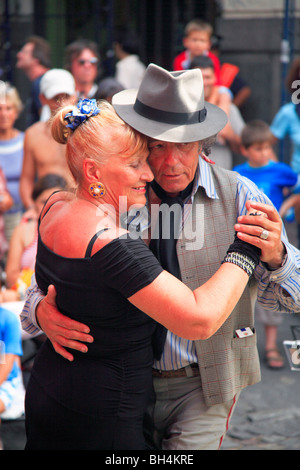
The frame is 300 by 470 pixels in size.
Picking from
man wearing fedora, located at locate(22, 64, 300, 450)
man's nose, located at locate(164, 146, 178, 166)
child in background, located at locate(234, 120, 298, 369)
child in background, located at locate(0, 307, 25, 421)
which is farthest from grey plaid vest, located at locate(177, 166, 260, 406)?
child in background, located at locate(234, 120, 298, 369)

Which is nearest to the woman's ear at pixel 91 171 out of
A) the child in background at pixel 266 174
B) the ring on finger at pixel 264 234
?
the ring on finger at pixel 264 234

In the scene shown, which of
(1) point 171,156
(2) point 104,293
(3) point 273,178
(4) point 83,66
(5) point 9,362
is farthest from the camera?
(4) point 83,66

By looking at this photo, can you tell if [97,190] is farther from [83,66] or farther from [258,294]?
[83,66]

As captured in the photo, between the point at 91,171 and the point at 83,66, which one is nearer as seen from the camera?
the point at 91,171

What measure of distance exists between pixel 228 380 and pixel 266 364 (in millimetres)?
2562

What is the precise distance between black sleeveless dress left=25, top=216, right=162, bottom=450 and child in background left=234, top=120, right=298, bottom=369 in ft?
8.94

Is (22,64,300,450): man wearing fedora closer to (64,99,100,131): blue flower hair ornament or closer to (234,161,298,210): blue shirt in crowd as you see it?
(64,99,100,131): blue flower hair ornament

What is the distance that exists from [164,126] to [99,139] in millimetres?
280

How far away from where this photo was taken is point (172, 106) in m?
2.36

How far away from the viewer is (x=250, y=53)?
8.62 metres

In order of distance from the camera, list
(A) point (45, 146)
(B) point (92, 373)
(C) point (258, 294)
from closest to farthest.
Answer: (B) point (92, 373) → (C) point (258, 294) → (A) point (45, 146)

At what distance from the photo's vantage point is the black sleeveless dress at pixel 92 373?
2.15 metres

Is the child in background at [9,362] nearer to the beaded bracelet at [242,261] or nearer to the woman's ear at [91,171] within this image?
the woman's ear at [91,171]

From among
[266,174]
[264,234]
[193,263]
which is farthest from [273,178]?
[264,234]
